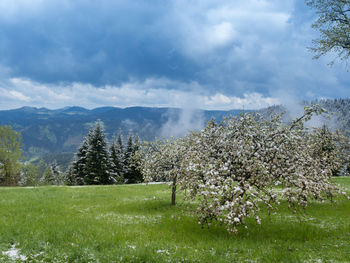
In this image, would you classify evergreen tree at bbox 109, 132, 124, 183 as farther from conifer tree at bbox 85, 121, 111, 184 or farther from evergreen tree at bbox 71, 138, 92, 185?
evergreen tree at bbox 71, 138, 92, 185

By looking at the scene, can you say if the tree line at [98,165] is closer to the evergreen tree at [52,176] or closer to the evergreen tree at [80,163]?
the evergreen tree at [80,163]

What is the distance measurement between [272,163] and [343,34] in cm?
1203

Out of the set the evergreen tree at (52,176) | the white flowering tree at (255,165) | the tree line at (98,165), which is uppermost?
the white flowering tree at (255,165)

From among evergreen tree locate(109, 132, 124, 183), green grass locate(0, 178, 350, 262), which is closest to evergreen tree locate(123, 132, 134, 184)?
evergreen tree locate(109, 132, 124, 183)

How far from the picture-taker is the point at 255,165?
10039mm

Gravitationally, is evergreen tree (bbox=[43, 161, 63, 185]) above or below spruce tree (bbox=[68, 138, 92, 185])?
below

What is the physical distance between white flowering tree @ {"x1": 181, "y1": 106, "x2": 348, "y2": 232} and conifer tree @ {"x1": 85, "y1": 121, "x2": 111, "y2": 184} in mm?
45950

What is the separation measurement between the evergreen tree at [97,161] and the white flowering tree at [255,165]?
45.9m

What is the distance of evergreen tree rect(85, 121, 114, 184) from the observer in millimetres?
53812

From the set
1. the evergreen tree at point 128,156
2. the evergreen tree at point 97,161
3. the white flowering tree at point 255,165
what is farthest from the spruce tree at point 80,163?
the white flowering tree at point 255,165

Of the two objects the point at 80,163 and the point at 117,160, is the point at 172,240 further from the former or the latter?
the point at 117,160

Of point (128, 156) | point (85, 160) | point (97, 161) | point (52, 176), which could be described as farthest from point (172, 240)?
point (52, 176)

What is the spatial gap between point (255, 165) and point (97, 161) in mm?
49214

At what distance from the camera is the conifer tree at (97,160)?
5381cm
